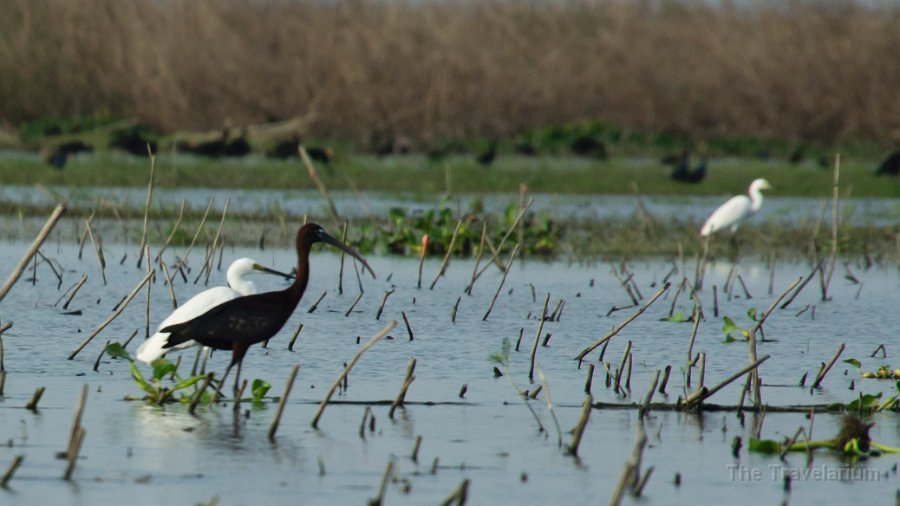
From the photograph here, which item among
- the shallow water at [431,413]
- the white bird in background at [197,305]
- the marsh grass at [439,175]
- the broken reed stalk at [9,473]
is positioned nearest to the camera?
the broken reed stalk at [9,473]

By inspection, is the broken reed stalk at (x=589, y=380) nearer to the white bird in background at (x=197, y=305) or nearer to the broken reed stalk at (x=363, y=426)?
the broken reed stalk at (x=363, y=426)

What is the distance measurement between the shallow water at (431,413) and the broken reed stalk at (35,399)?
0.22ft

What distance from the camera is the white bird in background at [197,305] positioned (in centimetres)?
689

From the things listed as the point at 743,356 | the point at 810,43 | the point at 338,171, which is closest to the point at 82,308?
the point at 743,356

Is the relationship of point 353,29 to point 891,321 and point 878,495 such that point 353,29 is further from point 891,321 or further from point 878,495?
point 878,495

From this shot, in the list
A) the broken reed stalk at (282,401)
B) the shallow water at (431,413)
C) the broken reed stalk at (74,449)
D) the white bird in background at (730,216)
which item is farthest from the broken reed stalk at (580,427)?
the white bird in background at (730,216)

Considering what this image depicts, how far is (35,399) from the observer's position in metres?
6.32

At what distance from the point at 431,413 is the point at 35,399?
158cm

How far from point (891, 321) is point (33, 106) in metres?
19.1

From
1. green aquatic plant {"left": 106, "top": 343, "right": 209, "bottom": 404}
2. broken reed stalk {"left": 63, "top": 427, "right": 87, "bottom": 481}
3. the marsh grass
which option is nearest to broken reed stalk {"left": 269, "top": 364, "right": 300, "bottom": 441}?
green aquatic plant {"left": 106, "top": 343, "right": 209, "bottom": 404}

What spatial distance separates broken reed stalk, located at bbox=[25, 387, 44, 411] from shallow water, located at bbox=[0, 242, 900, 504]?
0.07 metres

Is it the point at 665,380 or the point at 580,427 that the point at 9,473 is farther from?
the point at 665,380

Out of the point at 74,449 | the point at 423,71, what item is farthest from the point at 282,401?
the point at 423,71

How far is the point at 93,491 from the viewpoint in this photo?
5176mm
